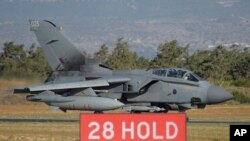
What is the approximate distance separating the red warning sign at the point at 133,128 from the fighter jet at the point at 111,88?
59.1 feet

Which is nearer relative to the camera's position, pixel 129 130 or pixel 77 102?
pixel 129 130

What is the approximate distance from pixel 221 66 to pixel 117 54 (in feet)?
43.7

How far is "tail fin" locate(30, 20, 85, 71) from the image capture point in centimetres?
4044

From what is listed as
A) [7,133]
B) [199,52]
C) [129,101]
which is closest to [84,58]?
[129,101]

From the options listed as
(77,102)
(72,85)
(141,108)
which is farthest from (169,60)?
(77,102)

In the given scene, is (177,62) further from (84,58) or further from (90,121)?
(90,121)

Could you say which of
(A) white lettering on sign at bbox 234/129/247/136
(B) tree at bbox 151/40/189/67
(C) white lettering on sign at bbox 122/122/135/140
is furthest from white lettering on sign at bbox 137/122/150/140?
(B) tree at bbox 151/40/189/67

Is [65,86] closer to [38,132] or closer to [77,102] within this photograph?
[77,102]

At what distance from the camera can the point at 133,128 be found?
17938mm

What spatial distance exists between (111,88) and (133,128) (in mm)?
20958

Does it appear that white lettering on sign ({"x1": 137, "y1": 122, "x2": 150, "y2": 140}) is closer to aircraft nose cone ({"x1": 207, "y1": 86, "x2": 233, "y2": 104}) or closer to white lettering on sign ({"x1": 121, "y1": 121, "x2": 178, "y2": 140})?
white lettering on sign ({"x1": 121, "y1": 121, "x2": 178, "y2": 140})

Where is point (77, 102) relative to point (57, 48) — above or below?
below

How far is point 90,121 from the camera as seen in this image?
18.0 meters

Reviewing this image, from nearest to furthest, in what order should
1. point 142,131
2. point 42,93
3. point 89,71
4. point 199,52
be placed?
point 142,131 < point 42,93 < point 89,71 < point 199,52
